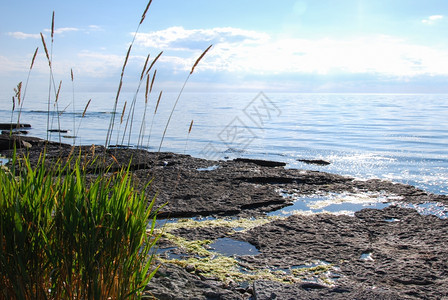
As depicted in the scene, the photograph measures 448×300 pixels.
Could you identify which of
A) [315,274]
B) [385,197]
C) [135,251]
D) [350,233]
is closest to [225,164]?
[385,197]

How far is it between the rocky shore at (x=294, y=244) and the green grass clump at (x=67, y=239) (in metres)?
→ 0.27

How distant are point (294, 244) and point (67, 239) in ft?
9.77

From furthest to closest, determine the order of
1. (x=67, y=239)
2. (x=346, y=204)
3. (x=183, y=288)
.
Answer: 1. (x=346, y=204)
2. (x=183, y=288)
3. (x=67, y=239)

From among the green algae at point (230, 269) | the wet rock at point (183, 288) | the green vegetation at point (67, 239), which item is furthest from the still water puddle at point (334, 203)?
the green vegetation at point (67, 239)

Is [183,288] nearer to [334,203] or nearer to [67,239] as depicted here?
[67,239]

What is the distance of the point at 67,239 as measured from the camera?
238 centimetres

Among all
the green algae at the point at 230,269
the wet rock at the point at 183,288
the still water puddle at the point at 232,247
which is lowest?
the still water puddle at the point at 232,247

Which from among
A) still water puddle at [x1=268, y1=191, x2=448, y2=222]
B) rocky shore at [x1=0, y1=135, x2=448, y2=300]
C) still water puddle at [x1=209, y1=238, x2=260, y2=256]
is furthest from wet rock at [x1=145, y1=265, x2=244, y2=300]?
still water puddle at [x1=268, y1=191, x2=448, y2=222]

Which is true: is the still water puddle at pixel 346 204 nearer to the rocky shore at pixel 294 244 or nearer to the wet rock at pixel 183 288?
the rocky shore at pixel 294 244

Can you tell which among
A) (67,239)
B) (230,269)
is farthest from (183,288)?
(67,239)

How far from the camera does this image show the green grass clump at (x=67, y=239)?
7.62ft

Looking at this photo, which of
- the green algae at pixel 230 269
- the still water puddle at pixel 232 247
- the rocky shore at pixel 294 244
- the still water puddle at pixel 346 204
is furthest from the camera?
the still water puddle at pixel 346 204

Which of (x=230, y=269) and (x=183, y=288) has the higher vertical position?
(x=183, y=288)

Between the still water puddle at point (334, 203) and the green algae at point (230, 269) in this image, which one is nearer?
the green algae at point (230, 269)
